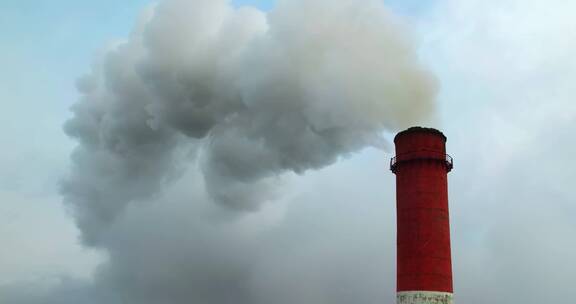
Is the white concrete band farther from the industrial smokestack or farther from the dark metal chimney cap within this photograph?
the dark metal chimney cap

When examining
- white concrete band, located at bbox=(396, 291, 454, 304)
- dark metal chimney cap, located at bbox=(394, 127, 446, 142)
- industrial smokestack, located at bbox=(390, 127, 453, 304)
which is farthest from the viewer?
dark metal chimney cap, located at bbox=(394, 127, 446, 142)

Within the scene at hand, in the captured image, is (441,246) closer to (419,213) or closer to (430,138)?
(419,213)

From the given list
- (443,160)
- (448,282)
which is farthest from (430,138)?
(448,282)

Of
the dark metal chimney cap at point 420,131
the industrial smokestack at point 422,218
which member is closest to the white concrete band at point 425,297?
the industrial smokestack at point 422,218

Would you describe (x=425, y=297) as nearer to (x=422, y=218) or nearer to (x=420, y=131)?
(x=422, y=218)

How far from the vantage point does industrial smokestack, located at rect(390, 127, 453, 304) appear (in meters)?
30.8

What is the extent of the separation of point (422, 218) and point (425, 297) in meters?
4.15

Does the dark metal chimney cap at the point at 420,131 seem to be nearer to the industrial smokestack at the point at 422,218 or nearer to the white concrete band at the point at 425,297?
the industrial smokestack at the point at 422,218

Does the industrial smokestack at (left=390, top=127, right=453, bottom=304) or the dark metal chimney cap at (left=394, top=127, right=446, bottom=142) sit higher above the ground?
the dark metal chimney cap at (left=394, top=127, right=446, bottom=142)

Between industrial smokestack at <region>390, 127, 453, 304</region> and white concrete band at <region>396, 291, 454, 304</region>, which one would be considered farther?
industrial smokestack at <region>390, 127, 453, 304</region>

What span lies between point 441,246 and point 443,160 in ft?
16.2

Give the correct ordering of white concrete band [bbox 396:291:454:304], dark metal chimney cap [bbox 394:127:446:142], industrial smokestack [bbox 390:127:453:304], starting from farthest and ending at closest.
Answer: dark metal chimney cap [bbox 394:127:446:142], industrial smokestack [bbox 390:127:453:304], white concrete band [bbox 396:291:454:304]

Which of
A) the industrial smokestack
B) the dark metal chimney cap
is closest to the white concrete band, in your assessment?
the industrial smokestack

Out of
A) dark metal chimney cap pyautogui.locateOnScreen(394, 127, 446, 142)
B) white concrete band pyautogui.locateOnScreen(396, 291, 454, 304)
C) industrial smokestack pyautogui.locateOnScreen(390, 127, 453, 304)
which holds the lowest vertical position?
white concrete band pyautogui.locateOnScreen(396, 291, 454, 304)
